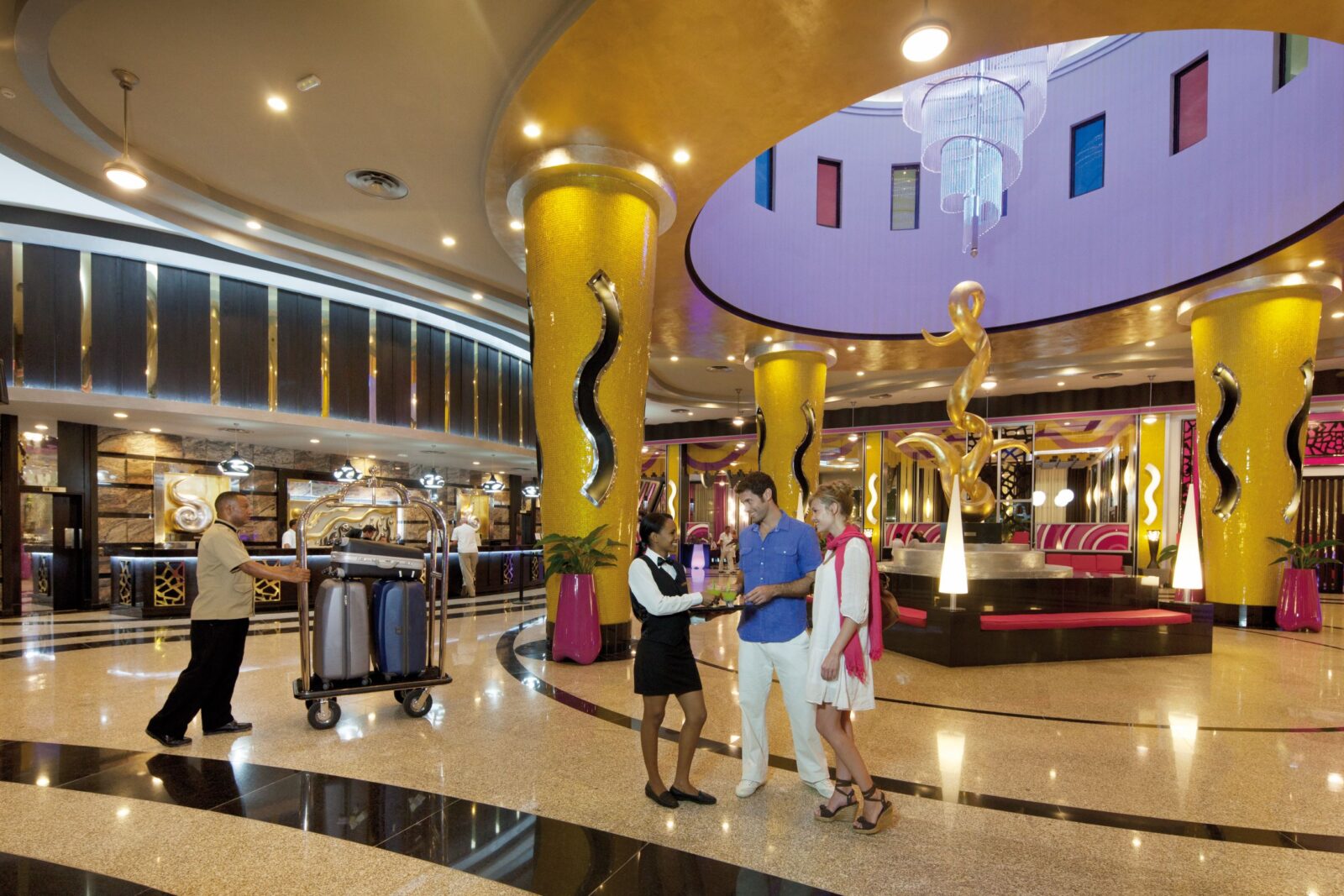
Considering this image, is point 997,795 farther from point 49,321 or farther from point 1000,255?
point 49,321

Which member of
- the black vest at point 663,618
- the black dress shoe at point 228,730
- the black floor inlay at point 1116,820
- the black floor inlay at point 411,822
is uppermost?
the black vest at point 663,618

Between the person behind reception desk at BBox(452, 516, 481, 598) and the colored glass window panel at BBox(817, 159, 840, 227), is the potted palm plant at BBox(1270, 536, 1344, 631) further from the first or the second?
the person behind reception desk at BBox(452, 516, 481, 598)

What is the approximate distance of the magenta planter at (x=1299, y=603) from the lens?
8438 millimetres

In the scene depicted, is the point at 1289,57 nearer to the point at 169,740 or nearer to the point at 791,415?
the point at 791,415

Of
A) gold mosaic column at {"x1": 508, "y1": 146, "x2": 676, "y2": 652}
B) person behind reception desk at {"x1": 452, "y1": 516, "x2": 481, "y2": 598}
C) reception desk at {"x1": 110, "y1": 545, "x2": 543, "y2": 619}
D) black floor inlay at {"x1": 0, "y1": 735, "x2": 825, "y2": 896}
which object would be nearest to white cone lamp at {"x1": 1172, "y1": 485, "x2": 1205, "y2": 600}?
gold mosaic column at {"x1": 508, "y1": 146, "x2": 676, "y2": 652}

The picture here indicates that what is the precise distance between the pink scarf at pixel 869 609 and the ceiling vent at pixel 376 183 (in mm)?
5886

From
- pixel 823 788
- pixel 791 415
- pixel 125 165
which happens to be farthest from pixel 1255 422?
pixel 125 165

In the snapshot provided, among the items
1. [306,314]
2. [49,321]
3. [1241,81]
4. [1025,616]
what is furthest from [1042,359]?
[49,321]

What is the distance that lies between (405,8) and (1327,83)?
892cm

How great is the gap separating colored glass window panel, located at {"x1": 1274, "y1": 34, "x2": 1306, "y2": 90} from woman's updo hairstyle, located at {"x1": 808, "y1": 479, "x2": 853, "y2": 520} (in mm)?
8786

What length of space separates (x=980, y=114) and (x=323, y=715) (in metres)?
8.83

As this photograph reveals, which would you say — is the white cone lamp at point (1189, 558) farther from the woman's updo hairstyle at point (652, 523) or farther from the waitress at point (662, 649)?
the woman's updo hairstyle at point (652, 523)

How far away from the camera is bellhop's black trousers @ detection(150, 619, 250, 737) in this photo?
3.75 meters

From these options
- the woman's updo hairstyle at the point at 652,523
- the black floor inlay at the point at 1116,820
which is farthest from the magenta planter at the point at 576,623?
the woman's updo hairstyle at the point at 652,523
